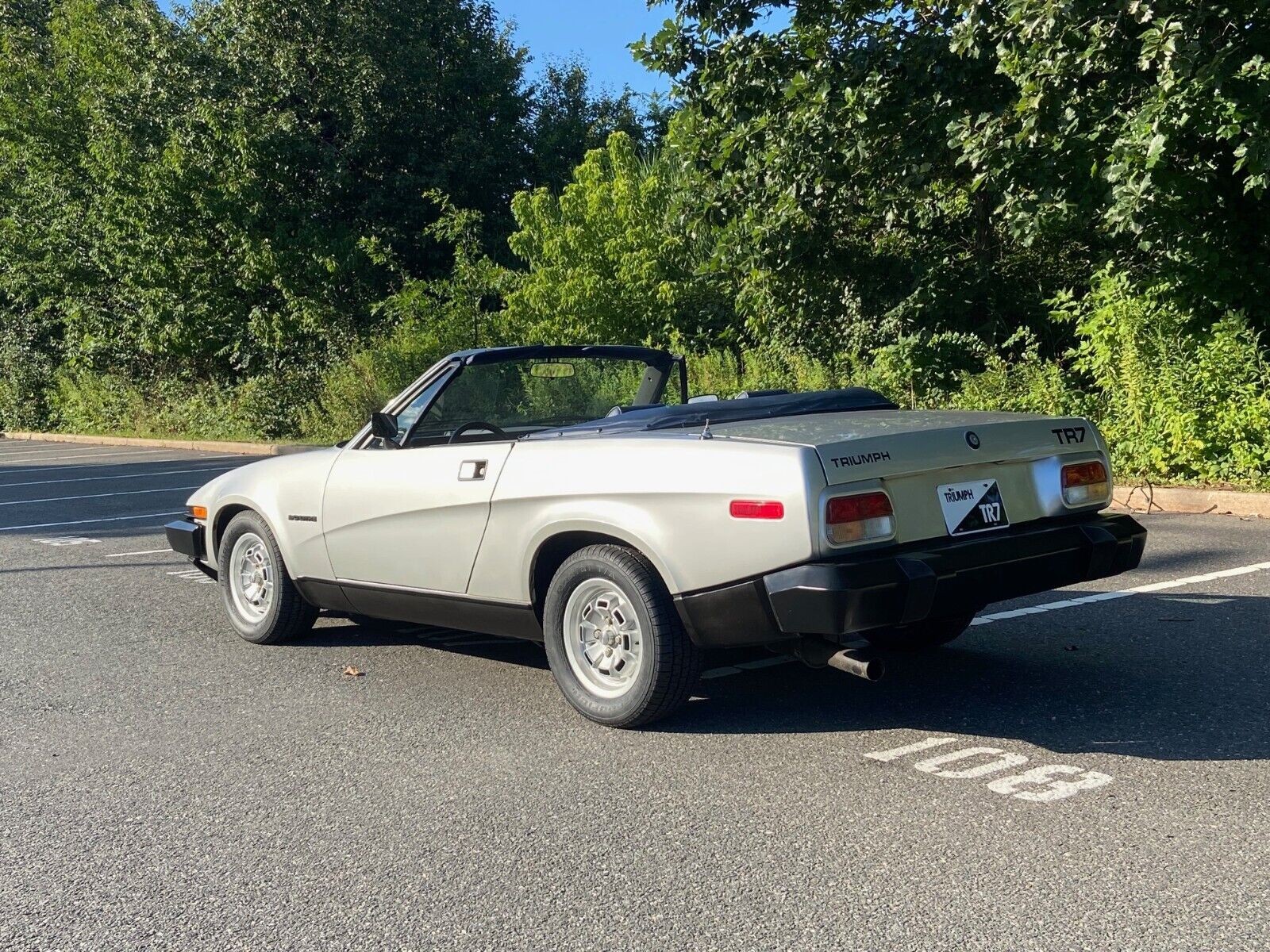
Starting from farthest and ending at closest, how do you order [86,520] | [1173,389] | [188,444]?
[188,444] < [86,520] < [1173,389]

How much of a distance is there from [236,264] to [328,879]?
1056 inches

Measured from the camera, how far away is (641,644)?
4.80 metres

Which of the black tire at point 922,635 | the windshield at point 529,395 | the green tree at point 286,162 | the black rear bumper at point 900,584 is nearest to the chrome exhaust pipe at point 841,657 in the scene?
the black rear bumper at point 900,584

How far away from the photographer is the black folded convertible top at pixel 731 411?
17.9 ft

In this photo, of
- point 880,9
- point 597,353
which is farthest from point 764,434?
point 880,9

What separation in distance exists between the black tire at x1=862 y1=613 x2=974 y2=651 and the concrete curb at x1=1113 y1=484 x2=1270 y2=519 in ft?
18.3

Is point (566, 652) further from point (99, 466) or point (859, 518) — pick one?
point (99, 466)

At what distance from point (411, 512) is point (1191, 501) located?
763cm

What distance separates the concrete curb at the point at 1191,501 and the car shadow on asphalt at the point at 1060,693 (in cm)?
424

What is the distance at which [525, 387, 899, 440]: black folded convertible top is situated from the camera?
5465 millimetres

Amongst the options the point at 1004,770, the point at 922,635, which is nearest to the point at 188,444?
the point at 922,635

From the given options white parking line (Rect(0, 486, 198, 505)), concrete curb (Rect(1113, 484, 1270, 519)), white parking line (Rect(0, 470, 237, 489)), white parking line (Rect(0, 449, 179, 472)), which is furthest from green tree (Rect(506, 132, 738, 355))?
concrete curb (Rect(1113, 484, 1270, 519))

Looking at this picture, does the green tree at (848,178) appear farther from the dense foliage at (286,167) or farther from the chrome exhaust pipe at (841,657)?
the dense foliage at (286,167)

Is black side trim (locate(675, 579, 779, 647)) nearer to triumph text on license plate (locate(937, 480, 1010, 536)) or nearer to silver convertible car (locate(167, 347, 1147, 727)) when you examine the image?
silver convertible car (locate(167, 347, 1147, 727))
